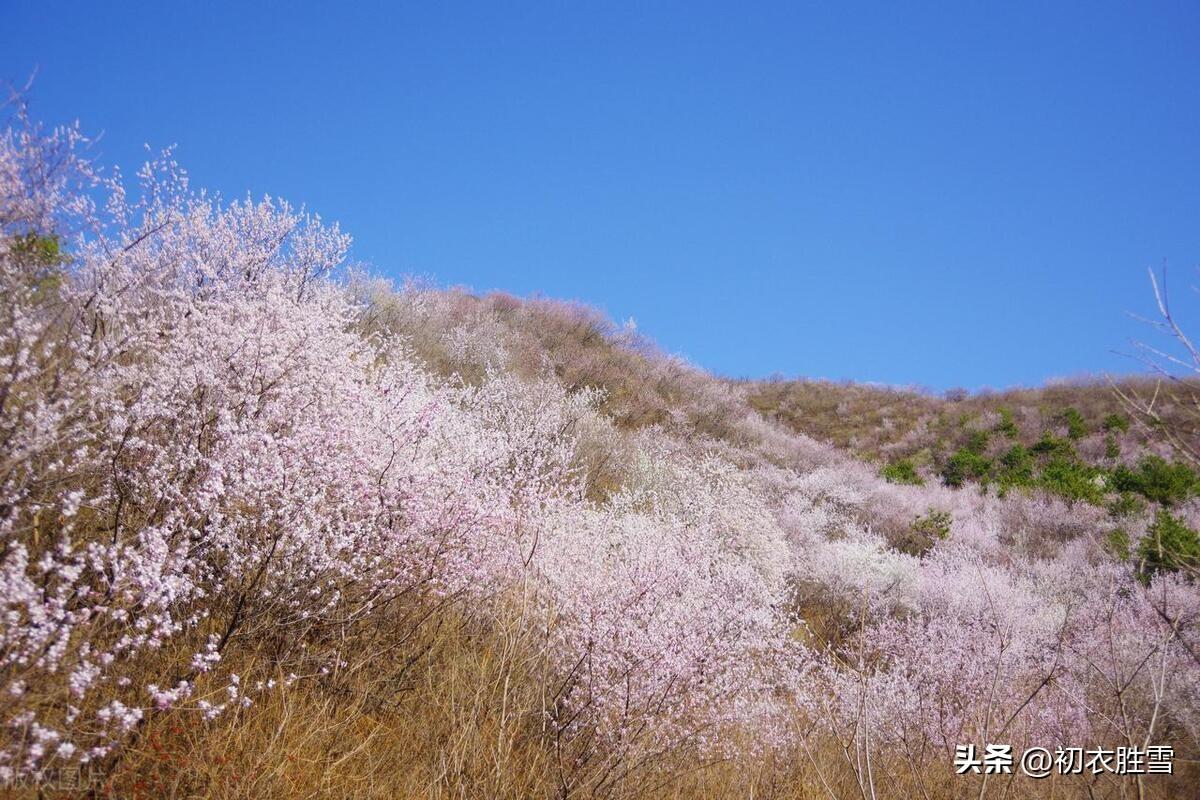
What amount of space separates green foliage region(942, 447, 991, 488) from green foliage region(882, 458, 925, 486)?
85 centimetres

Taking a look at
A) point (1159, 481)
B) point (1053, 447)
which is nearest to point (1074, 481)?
point (1159, 481)

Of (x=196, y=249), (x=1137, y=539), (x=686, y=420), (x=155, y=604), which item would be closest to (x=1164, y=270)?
(x=155, y=604)

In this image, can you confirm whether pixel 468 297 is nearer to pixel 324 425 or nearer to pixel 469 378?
pixel 469 378

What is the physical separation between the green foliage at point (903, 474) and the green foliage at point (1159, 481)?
4.21 metres

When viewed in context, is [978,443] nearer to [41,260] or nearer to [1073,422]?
[1073,422]

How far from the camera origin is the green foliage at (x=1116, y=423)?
17859mm

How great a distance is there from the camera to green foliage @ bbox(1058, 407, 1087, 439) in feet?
59.8

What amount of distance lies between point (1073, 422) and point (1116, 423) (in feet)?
3.15

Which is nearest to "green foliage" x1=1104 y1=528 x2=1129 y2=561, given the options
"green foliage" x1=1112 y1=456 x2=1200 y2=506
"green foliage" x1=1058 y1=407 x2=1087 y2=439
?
"green foliage" x1=1112 y1=456 x2=1200 y2=506

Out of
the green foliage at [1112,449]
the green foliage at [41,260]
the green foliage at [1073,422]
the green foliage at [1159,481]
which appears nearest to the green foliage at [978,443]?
the green foliage at [1073,422]

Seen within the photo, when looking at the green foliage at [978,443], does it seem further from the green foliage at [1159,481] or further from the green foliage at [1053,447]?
the green foliage at [1159,481]

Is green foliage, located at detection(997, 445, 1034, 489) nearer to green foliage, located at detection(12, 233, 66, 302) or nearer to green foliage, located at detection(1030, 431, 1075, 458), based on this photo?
green foliage, located at detection(1030, 431, 1075, 458)

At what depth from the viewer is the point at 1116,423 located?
18.0 meters

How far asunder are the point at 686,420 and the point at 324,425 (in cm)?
1402
